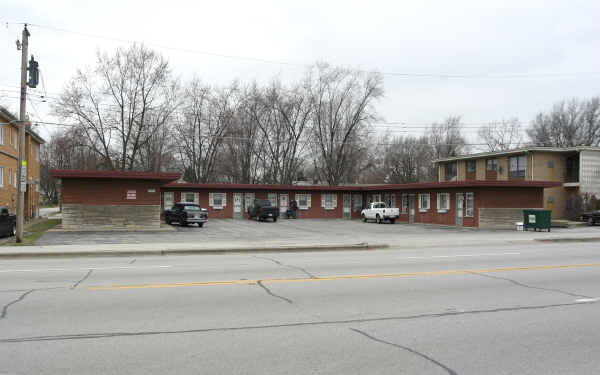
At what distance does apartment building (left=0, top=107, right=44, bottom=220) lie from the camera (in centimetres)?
3119

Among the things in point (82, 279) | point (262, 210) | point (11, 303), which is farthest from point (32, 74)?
point (262, 210)

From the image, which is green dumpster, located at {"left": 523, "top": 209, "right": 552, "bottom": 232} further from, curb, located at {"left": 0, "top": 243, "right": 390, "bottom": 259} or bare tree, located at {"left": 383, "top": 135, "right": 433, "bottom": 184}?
bare tree, located at {"left": 383, "top": 135, "right": 433, "bottom": 184}

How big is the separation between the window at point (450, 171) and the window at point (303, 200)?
1662 cm

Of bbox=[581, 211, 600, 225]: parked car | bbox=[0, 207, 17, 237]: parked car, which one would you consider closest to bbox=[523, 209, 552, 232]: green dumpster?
bbox=[581, 211, 600, 225]: parked car

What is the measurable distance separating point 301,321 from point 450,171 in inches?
1888

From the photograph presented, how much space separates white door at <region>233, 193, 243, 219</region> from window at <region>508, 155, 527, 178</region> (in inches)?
980

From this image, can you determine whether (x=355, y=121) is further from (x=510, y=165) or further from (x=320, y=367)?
(x=320, y=367)

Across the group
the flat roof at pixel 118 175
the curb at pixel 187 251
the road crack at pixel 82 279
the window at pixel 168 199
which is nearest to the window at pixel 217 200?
the window at pixel 168 199

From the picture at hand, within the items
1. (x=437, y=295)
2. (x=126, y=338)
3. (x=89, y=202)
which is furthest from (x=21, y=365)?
(x=89, y=202)

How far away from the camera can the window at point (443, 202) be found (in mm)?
36469

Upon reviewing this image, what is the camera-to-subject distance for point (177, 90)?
151 feet

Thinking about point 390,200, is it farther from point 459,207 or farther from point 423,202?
point 459,207

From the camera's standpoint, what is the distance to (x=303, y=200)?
148 ft

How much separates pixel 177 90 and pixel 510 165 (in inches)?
1269
